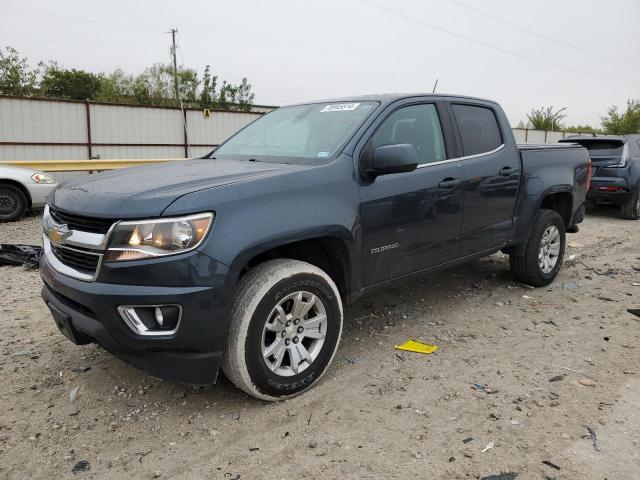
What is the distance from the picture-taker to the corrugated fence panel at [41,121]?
1402cm

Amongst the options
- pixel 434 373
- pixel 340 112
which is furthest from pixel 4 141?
pixel 434 373

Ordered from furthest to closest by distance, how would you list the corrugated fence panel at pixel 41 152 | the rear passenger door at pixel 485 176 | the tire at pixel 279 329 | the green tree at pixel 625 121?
the green tree at pixel 625 121
the corrugated fence panel at pixel 41 152
the rear passenger door at pixel 485 176
the tire at pixel 279 329

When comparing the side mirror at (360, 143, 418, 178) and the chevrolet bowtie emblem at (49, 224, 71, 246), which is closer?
the chevrolet bowtie emblem at (49, 224, 71, 246)

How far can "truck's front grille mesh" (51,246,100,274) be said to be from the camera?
261 cm

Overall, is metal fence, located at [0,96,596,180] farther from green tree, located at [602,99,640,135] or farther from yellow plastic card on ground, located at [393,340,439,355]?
A: green tree, located at [602,99,640,135]

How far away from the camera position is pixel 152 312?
2529mm

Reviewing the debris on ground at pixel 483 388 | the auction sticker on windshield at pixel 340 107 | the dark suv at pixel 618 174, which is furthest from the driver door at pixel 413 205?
the dark suv at pixel 618 174

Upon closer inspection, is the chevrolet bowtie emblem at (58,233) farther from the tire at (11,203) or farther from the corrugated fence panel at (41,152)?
the corrugated fence panel at (41,152)

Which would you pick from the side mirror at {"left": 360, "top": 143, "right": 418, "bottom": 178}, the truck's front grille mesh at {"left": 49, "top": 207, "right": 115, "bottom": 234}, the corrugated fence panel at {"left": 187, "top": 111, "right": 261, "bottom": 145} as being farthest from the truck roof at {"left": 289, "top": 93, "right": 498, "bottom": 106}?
the corrugated fence panel at {"left": 187, "top": 111, "right": 261, "bottom": 145}

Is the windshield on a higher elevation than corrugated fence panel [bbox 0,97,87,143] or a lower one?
lower

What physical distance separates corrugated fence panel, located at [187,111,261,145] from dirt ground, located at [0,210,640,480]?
1380 centimetres

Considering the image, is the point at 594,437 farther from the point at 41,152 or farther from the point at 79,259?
the point at 41,152

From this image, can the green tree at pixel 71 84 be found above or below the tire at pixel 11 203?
above

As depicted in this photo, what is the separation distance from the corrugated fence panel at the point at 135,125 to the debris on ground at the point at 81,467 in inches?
576
